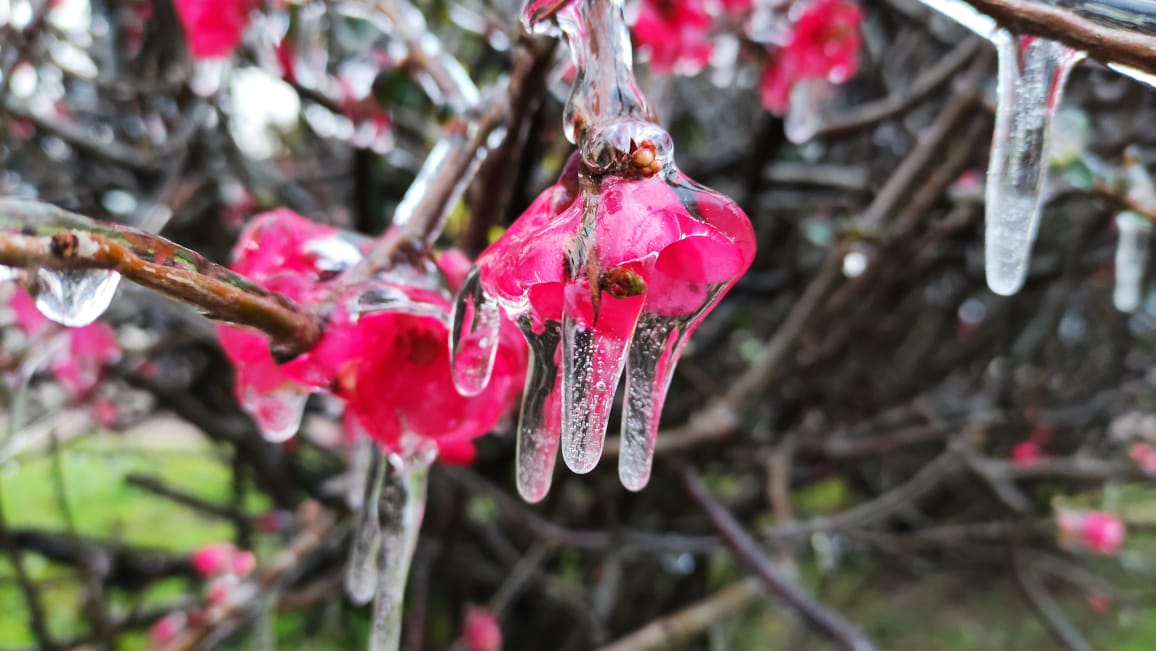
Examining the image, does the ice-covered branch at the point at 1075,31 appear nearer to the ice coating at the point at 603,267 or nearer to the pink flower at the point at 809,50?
the ice coating at the point at 603,267

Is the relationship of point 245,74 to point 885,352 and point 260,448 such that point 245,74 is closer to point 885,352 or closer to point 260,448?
point 260,448

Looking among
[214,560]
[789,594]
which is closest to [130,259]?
[789,594]

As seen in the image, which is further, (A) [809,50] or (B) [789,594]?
(A) [809,50]

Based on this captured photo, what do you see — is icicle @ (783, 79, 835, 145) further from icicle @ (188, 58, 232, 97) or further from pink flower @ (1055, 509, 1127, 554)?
pink flower @ (1055, 509, 1127, 554)

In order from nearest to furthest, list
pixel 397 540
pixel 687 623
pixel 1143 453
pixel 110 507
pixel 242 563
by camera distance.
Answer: pixel 397 540 → pixel 687 623 → pixel 242 563 → pixel 1143 453 → pixel 110 507

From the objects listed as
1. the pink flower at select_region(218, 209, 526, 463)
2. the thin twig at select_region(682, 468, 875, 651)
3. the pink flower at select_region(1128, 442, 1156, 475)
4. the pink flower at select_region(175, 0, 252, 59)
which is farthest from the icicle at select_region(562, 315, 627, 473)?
the pink flower at select_region(1128, 442, 1156, 475)

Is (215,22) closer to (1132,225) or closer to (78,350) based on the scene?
(78,350)
